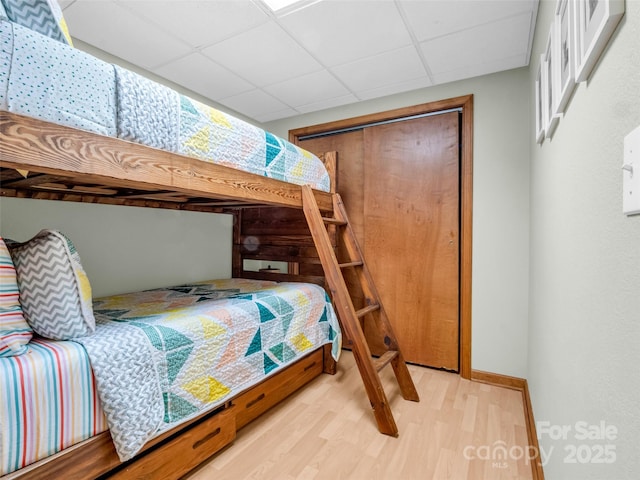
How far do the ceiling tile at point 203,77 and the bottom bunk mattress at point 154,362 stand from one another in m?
1.57

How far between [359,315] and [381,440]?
0.65 m

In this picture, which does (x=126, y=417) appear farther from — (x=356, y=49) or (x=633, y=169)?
(x=356, y=49)

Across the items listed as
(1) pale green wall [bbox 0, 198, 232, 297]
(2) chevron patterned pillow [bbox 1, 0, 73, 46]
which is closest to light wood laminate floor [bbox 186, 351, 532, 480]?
(1) pale green wall [bbox 0, 198, 232, 297]

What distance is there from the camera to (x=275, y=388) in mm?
1833

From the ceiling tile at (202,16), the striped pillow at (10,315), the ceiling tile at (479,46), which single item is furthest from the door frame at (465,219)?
the striped pillow at (10,315)

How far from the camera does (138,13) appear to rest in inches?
64.5

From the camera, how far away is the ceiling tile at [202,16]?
5.13 feet

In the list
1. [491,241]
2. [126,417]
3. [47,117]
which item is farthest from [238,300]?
[491,241]

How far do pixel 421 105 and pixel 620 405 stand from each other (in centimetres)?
238

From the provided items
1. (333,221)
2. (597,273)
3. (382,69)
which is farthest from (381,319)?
(382,69)

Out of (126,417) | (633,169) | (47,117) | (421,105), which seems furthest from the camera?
(421,105)

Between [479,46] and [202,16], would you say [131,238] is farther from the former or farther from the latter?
[479,46]

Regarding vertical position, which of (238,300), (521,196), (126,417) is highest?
(521,196)

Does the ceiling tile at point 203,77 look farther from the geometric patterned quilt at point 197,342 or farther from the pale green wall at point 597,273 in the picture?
the pale green wall at point 597,273
